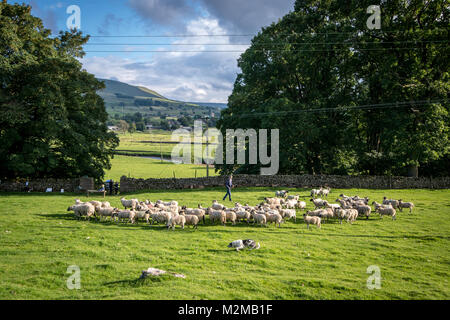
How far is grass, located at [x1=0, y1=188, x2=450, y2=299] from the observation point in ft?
27.8

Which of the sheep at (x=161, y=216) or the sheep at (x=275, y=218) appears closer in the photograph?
the sheep at (x=161, y=216)

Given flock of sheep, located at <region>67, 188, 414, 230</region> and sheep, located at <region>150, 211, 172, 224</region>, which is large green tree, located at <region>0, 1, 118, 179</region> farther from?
sheep, located at <region>150, 211, 172, 224</region>

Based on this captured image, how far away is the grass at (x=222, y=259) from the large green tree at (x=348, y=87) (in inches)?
752

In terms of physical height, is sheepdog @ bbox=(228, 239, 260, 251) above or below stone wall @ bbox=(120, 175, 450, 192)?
below

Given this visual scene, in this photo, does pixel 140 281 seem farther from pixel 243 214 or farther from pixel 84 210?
pixel 84 210

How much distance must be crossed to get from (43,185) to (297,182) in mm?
26957

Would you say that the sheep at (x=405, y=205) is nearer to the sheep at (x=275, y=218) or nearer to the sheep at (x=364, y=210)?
the sheep at (x=364, y=210)

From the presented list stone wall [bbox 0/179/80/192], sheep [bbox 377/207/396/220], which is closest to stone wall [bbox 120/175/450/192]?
stone wall [bbox 0/179/80/192]

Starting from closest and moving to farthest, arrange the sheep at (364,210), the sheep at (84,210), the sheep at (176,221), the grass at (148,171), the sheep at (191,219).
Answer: the sheep at (176,221), the sheep at (191,219), the sheep at (84,210), the sheep at (364,210), the grass at (148,171)

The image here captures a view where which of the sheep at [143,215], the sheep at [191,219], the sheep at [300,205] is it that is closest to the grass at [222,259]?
the sheep at [191,219]

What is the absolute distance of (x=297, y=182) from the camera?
34031 millimetres

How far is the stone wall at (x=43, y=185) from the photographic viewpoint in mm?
30719

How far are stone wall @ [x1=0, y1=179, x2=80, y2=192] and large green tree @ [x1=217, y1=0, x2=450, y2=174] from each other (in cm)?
1794
